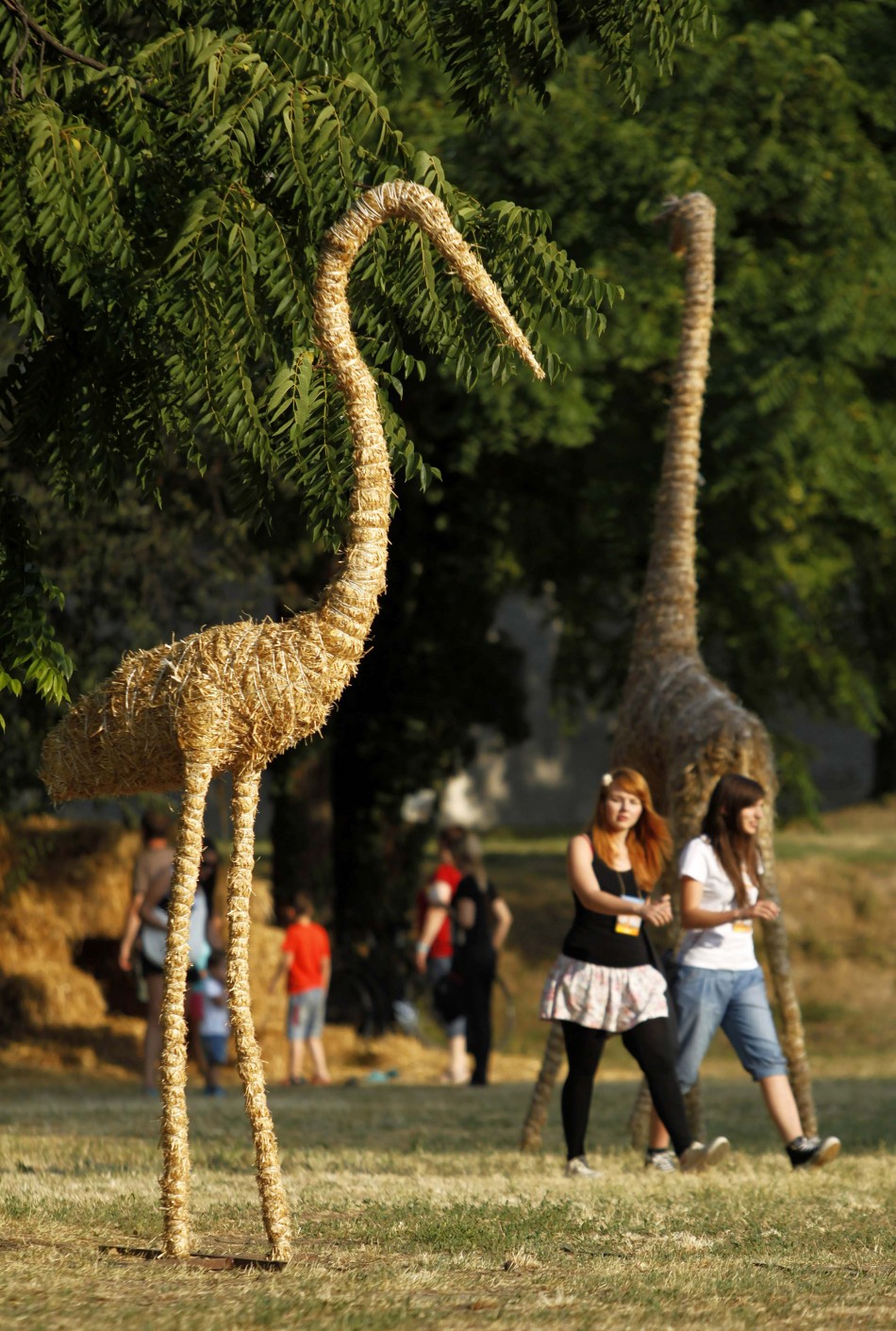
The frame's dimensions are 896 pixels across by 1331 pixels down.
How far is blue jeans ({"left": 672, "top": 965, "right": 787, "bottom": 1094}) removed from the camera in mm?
8297

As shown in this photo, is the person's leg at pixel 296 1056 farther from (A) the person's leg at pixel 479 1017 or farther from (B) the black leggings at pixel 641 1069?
(B) the black leggings at pixel 641 1069

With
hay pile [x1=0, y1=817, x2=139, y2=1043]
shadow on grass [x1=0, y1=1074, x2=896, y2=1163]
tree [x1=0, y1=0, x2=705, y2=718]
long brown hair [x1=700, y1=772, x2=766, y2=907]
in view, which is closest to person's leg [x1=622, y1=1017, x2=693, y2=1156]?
long brown hair [x1=700, y1=772, x2=766, y2=907]

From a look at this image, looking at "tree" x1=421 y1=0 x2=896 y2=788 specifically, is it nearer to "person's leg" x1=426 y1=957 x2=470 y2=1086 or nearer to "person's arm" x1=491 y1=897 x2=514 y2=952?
"person's arm" x1=491 y1=897 x2=514 y2=952

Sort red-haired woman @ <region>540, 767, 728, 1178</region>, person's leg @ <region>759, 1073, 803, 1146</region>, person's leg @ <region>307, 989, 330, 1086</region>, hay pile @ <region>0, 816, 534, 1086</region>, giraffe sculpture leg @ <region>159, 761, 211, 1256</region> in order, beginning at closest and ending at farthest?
giraffe sculpture leg @ <region>159, 761, 211, 1256</region>, red-haired woman @ <region>540, 767, 728, 1178</region>, person's leg @ <region>759, 1073, 803, 1146</region>, person's leg @ <region>307, 989, 330, 1086</region>, hay pile @ <region>0, 816, 534, 1086</region>

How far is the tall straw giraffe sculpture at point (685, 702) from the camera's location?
8914 millimetres

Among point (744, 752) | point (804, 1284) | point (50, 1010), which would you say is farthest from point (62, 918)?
point (804, 1284)

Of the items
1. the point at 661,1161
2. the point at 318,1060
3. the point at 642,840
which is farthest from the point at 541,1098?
the point at 318,1060

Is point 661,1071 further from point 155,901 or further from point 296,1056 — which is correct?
point 296,1056

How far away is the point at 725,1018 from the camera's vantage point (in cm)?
846

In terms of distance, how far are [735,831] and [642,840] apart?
0.43 meters

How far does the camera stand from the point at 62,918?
640 inches

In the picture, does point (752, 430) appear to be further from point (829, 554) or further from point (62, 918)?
point (62, 918)

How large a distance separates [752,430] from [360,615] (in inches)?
321

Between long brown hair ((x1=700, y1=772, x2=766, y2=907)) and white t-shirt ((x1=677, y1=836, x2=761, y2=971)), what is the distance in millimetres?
39
